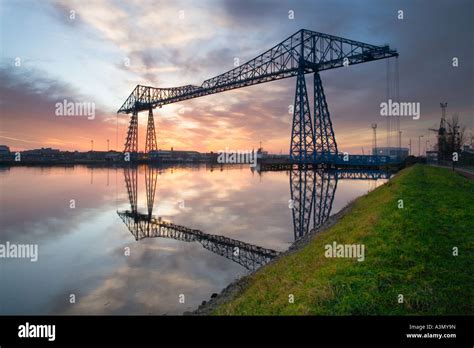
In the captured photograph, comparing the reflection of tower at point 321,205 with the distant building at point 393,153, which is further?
the distant building at point 393,153

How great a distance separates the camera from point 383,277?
5.83 meters

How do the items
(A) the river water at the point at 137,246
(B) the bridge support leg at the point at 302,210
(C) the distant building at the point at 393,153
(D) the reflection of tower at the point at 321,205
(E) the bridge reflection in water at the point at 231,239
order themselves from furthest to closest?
(C) the distant building at the point at 393,153 < (D) the reflection of tower at the point at 321,205 < (B) the bridge support leg at the point at 302,210 < (E) the bridge reflection in water at the point at 231,239 < (A) the river water at the point at 137,246

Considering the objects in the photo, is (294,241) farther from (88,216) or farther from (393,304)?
(88,216)

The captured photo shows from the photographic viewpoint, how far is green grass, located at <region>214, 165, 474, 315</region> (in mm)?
4938

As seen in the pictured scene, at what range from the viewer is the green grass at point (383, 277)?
4.94 meters

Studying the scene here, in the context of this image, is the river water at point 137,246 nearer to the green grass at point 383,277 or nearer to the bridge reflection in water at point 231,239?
the bridge reflection in water at point 231,239

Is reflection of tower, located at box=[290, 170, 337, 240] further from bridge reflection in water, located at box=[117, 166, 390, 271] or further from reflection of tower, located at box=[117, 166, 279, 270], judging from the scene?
reflection of tower, located at box=[117, 166, 279, 270]

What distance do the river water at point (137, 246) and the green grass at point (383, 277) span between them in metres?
2.32

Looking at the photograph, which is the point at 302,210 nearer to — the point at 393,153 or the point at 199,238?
the point at 199,238

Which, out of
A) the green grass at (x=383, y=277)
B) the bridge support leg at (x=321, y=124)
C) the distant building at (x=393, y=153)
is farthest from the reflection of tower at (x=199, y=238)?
the distant building at (x=393, y=153)

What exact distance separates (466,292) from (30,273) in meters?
10.9

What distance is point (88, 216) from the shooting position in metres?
19.1

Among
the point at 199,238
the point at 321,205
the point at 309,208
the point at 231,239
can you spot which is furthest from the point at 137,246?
the point at 321,205
